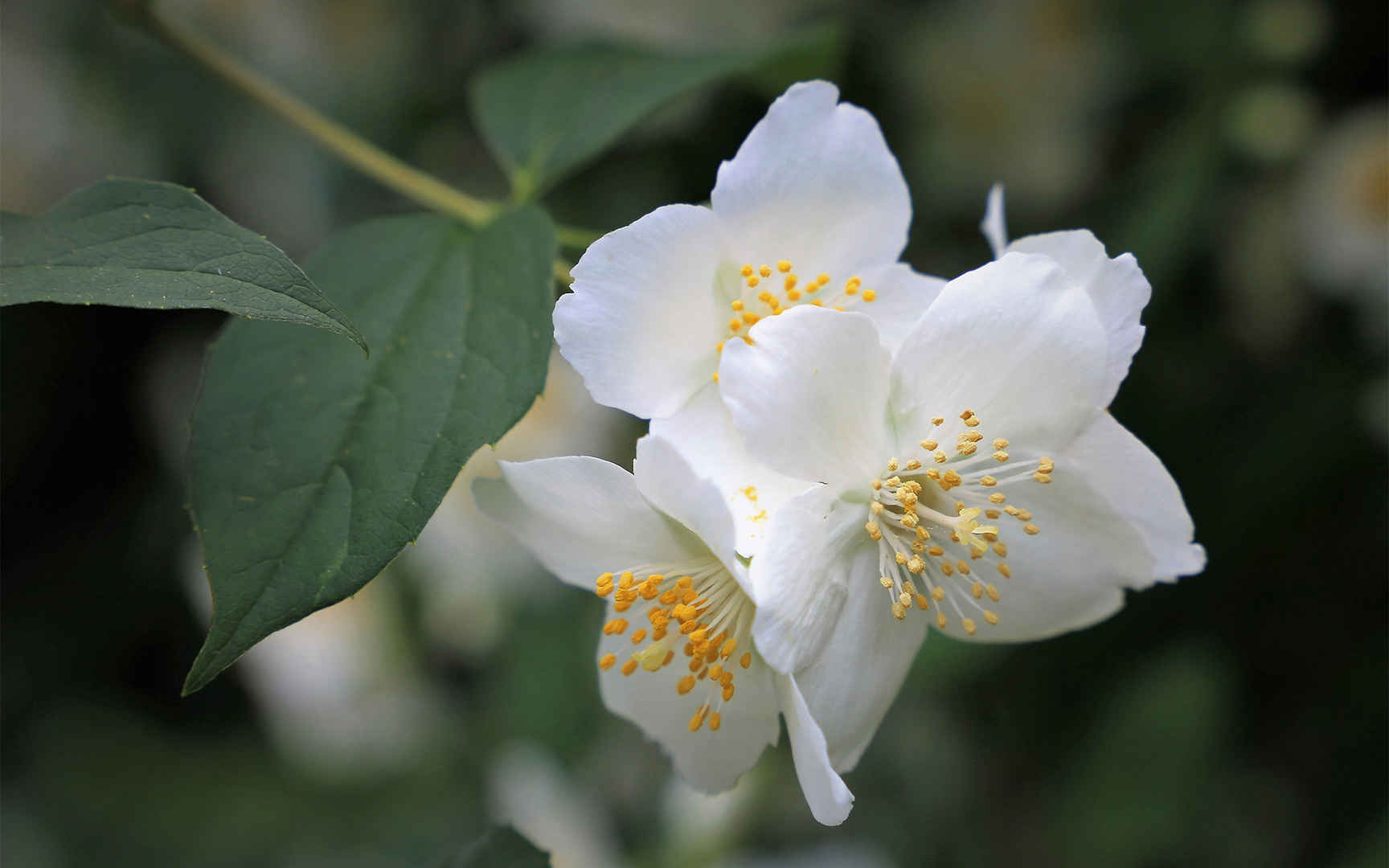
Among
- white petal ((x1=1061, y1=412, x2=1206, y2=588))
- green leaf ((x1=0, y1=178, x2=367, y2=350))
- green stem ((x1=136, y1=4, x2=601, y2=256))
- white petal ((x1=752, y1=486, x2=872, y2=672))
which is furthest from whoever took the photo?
green stem ((x1=136, y1=4, x2=601, y2=256))

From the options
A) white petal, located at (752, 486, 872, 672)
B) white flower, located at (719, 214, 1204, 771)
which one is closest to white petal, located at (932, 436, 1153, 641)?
white flower, located at (719, 214, 1204, 771)

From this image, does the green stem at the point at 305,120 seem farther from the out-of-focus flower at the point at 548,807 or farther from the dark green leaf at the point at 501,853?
the out-of-focus flower at the point at 548,807

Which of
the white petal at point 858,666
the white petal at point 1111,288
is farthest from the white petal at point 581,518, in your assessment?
the white petal at point 1111,288

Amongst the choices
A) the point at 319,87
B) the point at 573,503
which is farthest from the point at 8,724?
the point at 573,503

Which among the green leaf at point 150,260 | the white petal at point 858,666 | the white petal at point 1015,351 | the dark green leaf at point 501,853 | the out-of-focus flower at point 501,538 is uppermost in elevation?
the green leaf at point 150,260

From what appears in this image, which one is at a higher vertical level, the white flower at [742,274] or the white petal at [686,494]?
the white flower at [742,274]

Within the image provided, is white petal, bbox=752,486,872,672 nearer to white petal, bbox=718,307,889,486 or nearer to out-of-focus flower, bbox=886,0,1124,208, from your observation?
white petal, bbox=718,307,889,486
